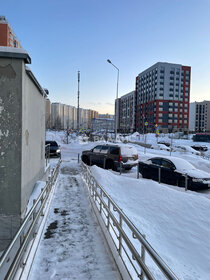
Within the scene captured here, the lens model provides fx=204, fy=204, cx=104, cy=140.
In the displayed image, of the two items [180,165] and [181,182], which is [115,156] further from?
[181,182]

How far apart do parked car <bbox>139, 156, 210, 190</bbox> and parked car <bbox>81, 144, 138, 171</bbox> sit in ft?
2.90

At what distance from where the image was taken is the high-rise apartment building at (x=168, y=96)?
101000mm

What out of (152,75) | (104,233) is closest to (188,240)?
(104,233)

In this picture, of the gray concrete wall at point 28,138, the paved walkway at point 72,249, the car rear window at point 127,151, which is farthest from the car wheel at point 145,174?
the gray concrete wall at point 28,138

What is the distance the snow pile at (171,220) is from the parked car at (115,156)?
2792mm

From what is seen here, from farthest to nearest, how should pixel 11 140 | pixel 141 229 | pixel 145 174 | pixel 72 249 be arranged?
pixel 145 174, pixel 141 229, pixel 11 140, pixel 72 249

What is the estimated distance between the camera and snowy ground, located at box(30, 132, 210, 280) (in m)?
3.83

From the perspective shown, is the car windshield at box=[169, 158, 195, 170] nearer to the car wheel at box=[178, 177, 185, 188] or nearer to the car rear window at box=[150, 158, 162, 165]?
the car wheel at box=[178, 177, 185, 188]

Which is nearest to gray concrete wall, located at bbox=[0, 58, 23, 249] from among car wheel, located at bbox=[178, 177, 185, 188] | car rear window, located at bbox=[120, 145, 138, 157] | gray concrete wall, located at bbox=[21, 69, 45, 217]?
gray concrete wall, located at bbox=[21, 69, 45, 217]

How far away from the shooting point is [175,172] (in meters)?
11.0

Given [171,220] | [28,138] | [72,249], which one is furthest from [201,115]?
[72,249]

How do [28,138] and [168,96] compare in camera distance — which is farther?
[168,96]

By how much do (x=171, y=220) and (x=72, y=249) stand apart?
154 inches

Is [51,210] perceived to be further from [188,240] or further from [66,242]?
[188,240]
